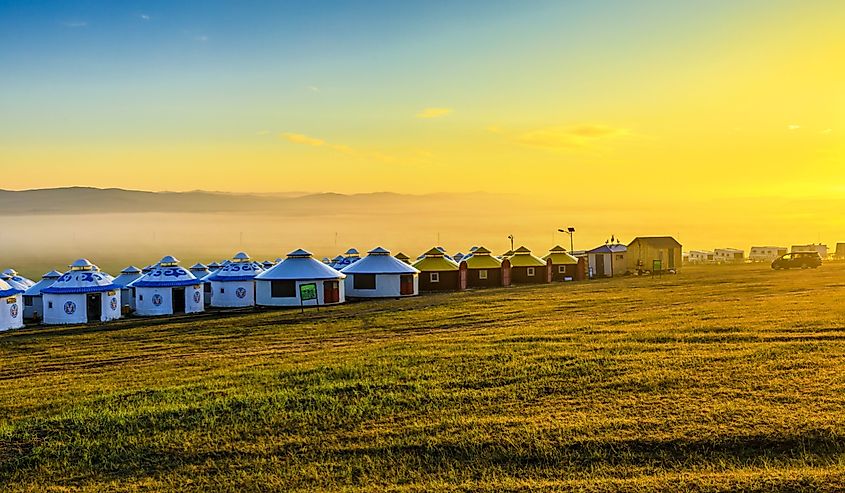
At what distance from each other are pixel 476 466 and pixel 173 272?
3796 centimetres

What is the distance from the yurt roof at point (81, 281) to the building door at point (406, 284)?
18568mm

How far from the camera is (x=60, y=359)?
25.3 metres

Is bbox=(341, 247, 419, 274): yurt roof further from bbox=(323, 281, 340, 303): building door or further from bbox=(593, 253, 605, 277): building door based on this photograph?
bbox=(593, 253, 605, 277): building door

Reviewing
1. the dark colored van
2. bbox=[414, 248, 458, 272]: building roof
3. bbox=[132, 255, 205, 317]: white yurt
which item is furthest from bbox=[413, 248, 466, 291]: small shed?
the dark colored van

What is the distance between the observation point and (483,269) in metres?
61.3

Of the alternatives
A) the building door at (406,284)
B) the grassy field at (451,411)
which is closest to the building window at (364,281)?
the building door at (406,284)

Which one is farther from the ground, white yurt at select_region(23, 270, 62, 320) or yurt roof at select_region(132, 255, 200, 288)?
yurt roof at select_region(132, 255, 200, 288)

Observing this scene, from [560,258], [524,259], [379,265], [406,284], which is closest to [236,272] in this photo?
[379,265]

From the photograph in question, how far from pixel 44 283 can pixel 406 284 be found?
23.3 meters

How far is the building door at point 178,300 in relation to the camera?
45.1 m

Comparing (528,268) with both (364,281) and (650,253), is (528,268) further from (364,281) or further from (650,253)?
(364,281)

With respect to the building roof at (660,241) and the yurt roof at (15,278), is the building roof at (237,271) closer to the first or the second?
the yurt roof at (15,278)

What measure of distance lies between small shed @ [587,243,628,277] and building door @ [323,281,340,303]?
3300 centimetres

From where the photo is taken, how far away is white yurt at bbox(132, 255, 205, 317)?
146 feet
